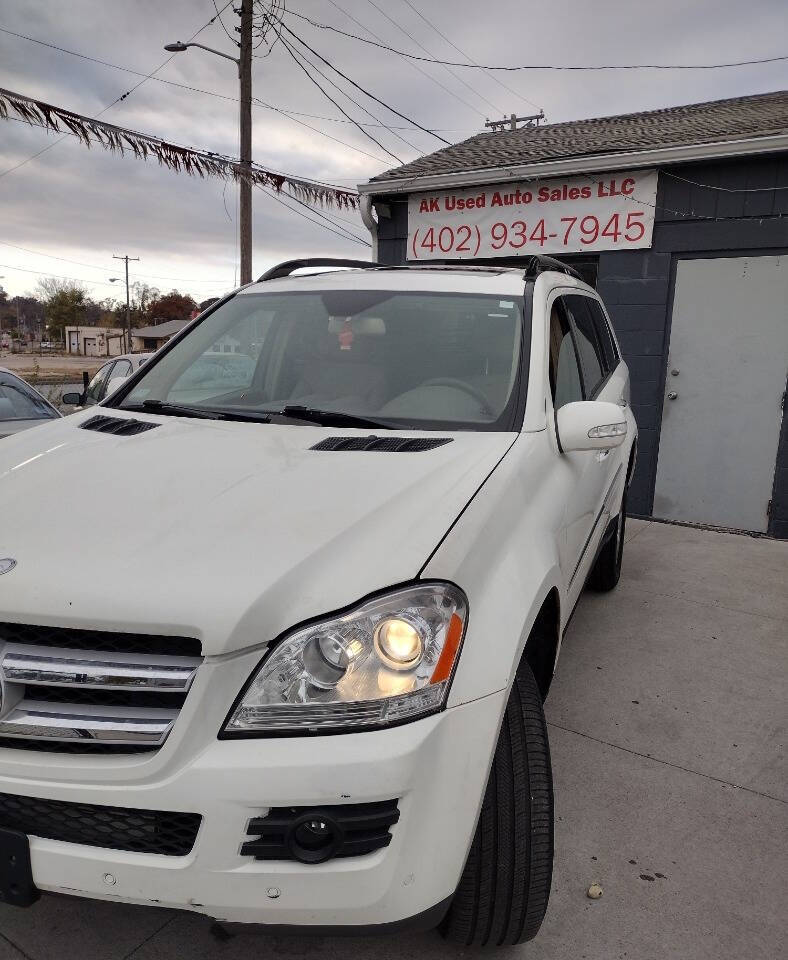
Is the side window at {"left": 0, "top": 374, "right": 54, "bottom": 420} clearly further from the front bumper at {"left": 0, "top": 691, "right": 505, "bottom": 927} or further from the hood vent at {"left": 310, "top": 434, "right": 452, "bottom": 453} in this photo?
the front bumper at {"left": 0, "top": 691, "right": 505, "bottom": 927}

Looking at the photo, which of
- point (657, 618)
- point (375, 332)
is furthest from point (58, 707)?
point (657, 618)

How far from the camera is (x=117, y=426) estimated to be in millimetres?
2488

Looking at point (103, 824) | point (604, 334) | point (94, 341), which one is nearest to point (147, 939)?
point (103, 824)

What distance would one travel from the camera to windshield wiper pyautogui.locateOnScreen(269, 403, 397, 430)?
7.93ft

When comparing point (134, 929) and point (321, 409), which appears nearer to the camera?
point (134, 929)

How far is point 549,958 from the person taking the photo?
1.91 m

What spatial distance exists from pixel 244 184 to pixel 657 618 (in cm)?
1066

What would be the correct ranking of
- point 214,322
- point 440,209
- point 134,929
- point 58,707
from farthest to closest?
point 440,209 < point 214,322 < point 134,929 < point 58,707

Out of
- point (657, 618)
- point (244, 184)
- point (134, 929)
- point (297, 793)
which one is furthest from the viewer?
point (244, 184)

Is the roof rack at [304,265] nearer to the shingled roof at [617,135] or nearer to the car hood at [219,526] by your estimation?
the car hood at [219,526]

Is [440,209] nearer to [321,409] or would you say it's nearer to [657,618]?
[657,618]

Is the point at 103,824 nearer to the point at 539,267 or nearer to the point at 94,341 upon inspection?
the point at 539,267

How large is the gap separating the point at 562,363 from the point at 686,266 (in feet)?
17.1

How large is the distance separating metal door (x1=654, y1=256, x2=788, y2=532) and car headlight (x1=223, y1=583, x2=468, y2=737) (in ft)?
21.5
